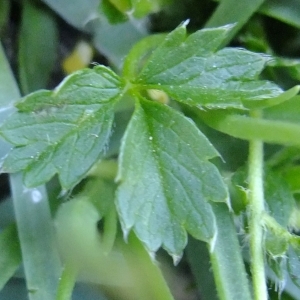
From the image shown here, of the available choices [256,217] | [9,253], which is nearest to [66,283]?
[9,253]

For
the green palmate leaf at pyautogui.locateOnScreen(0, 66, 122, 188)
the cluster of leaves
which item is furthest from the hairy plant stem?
the green palmate leaf at pyautogui.locateOnScreen(0, 66, 122, 188)

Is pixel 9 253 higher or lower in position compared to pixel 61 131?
lower

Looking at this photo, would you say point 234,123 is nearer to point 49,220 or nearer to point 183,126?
point 183,126

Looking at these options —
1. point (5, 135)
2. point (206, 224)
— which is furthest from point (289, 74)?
point (5, 135)

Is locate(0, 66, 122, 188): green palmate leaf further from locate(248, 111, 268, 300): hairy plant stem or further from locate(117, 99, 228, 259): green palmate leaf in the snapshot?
locate(248, 111, 268, 300): hairy plant stem

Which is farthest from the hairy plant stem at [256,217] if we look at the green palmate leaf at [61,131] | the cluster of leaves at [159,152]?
the green palmate leaf at [61,131]

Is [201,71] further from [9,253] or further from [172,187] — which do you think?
[9,253]
